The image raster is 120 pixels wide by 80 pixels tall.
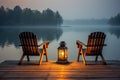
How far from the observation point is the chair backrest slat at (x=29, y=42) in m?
5.55

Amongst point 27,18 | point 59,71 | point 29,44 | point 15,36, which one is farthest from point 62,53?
point 27,18

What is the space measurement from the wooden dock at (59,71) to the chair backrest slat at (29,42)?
0.96 ft

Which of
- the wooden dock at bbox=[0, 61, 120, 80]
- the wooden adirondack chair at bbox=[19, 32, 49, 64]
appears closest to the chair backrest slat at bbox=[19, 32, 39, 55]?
the wooden adirondack chair at bbox=[19, 32, 49, 64]

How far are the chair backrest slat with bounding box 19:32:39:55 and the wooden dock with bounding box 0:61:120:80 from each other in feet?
0.96

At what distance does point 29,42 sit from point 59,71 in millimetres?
1121

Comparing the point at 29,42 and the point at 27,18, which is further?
the point at 27,18

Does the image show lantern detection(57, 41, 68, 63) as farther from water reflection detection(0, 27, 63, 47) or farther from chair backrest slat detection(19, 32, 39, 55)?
water reflection detection(0, 27, 63, 47)

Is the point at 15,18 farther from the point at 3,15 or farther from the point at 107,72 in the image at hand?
the point at 107,72

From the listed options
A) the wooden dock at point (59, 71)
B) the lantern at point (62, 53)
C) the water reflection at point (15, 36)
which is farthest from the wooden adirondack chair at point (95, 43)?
the water reflection at point (15, 36)

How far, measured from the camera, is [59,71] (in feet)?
15.8

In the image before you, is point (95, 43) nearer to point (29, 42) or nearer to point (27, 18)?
point (29, 42)

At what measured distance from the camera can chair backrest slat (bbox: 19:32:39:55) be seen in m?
5.55

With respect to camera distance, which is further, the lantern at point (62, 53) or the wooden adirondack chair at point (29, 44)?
the lantern at point (62, 53)

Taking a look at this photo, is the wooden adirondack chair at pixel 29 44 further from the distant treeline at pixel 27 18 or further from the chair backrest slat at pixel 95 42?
the distant treeline at pixel 27 18
